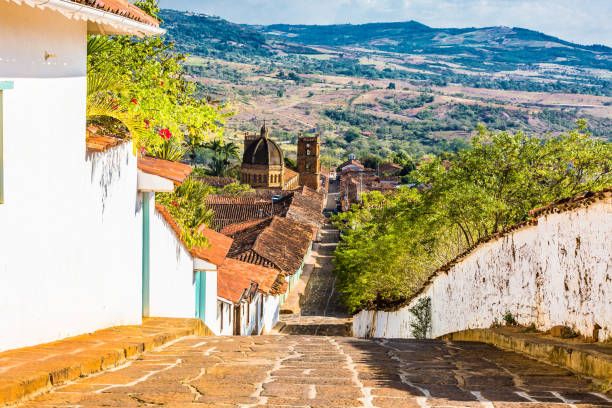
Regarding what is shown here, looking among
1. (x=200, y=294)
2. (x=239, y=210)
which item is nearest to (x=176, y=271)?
(x=200, y=294)

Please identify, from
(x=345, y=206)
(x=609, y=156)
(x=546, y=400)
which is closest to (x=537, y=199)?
(x=609, y=156)

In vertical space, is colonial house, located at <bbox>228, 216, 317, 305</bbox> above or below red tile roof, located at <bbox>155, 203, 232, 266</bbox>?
below

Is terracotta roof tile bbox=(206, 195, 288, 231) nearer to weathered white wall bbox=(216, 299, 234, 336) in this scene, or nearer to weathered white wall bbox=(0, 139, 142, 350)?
weathered white wall bbox=(216, 299, 234, 336)

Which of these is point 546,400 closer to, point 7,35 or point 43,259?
point 43,259

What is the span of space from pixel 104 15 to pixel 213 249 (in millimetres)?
7283

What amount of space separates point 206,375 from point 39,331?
1.42m

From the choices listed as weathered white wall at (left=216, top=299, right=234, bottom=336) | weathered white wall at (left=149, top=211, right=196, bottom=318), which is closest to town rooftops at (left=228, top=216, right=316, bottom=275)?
weathered white wall at (left=216, top=299, right=234, bottom=336)

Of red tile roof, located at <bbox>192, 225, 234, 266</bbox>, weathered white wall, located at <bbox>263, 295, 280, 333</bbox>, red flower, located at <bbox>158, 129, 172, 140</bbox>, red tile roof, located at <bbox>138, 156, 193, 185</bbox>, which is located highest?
red flower, located at <bbox>158, 129, 172, 140</bbox>

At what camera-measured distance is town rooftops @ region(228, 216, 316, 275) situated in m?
33.1

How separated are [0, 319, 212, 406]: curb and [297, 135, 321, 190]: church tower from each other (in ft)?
303

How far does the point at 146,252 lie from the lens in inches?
352

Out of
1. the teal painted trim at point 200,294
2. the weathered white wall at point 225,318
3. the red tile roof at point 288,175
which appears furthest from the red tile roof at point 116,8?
the red tile roof at point 288,175

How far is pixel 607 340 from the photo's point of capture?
19.7 ft

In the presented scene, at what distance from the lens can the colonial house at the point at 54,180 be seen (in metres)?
4.91
